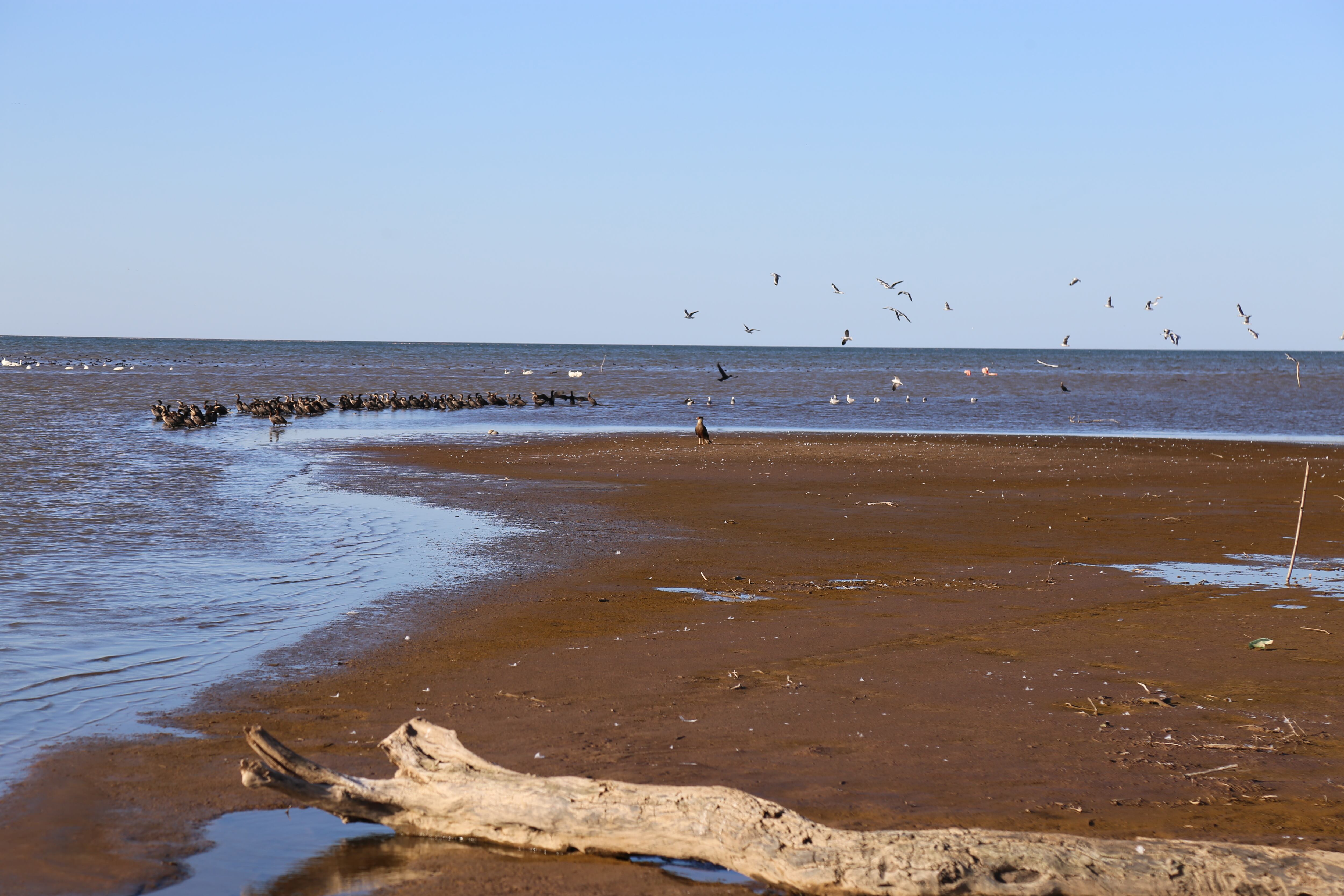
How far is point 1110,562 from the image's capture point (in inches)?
461

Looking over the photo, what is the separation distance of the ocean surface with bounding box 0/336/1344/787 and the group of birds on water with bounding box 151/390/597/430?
2.62ft

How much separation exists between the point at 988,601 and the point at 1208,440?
2237cm

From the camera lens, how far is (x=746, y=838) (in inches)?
170

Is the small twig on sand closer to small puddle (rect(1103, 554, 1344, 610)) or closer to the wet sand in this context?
the wet sand

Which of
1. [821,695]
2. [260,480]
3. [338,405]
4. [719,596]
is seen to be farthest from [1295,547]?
[338,405]

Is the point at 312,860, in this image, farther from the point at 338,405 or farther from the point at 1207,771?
the point at 338,405

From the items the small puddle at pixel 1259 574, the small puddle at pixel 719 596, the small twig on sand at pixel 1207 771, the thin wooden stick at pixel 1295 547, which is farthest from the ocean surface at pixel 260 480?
the thin wooden stick at pixel 1295 547

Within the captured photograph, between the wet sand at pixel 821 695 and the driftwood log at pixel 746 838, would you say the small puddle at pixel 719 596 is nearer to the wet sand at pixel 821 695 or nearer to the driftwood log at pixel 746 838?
the wet sand at pixel 821 695

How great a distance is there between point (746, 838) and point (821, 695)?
2.71m

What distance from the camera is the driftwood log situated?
158 inches

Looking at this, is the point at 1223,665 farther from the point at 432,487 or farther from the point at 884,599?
the point at 432,487

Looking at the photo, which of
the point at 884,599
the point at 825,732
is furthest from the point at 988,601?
the point at 825,732

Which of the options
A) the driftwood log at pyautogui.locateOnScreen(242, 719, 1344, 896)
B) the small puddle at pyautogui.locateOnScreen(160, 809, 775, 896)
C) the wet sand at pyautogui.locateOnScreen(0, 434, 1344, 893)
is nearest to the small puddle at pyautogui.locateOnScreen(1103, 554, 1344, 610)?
the wet sand at pyautogui.locateOnScreen(0, 434, 1344, 893)

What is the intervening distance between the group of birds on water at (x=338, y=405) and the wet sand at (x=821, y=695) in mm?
22529
